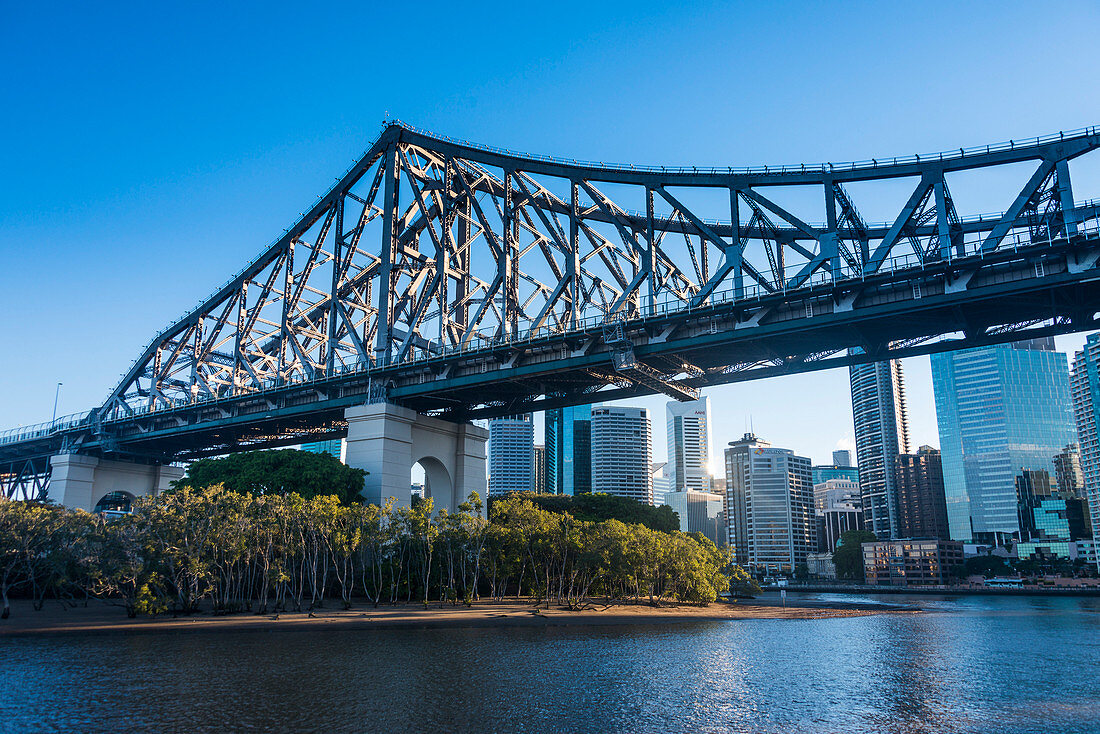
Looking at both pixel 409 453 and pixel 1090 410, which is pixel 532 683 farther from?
pixel 1090 410

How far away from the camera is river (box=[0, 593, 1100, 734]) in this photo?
2628 centimetres

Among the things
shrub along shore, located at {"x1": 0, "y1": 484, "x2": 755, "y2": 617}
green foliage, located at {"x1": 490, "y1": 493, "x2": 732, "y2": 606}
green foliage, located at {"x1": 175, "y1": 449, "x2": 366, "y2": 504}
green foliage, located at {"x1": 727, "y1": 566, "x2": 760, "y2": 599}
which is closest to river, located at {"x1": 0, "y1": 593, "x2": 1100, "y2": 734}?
shrub along shore, located at {"x1": 0, "y1": 484, "x2": 755, "y2": 617}

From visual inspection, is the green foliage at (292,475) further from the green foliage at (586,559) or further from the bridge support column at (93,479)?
the bridge support column at (93,479)

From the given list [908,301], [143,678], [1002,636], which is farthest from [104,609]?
[1002,636]

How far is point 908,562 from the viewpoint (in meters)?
176

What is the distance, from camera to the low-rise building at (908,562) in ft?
570

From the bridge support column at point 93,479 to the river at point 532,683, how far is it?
6626 cm

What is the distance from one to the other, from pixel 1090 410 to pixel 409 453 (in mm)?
180568

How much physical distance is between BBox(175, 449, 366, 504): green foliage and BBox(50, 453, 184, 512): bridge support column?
32.4 meters

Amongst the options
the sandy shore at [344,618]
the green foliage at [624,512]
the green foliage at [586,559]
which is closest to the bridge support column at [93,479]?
the sandy shore at [344,618]

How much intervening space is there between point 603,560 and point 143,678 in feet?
126

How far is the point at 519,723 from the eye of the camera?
26.0m

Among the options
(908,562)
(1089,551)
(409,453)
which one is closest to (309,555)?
(409,453)

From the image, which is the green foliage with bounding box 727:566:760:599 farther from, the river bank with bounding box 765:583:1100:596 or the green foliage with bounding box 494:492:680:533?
the river bank with bounding box 765:583:1100:596
